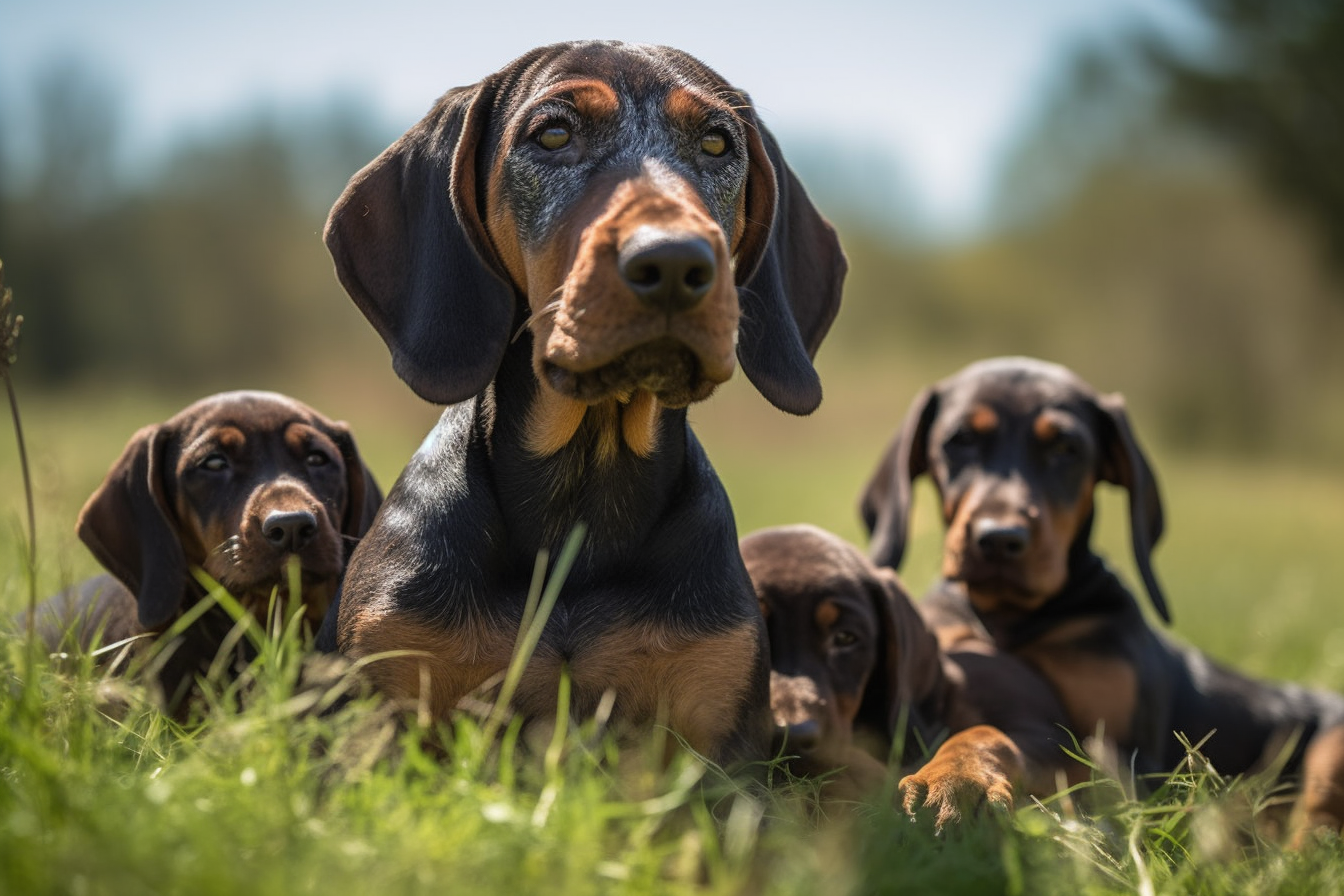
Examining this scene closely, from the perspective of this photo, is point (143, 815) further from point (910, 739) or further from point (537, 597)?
point (910, 739)

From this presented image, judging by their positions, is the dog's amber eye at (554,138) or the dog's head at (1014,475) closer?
the dog's amber eye at (554,138)

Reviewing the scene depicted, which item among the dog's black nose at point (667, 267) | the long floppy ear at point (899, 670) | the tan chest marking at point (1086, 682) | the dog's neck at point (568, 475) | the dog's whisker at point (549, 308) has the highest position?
the dog's black nose at point (667, 267)

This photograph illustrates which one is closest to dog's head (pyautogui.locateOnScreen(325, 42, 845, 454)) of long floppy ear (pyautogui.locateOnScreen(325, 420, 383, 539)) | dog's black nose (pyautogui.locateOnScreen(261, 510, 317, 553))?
dog's black nose (pyautogui.locateOnScreen(261, 510, 317, 553))

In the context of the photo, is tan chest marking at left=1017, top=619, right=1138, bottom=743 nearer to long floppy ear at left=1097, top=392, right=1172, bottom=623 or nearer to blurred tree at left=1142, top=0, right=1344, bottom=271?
long floppy ear at left=1097, top=392, right=1172, bottom=623

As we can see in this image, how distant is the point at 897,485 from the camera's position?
6207 millimetres

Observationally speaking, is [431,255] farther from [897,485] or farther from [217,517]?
[897,485]

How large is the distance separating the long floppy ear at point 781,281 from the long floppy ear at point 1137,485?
83.3 inches

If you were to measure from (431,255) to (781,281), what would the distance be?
42.8 inches

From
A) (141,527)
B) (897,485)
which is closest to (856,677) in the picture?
(897,485)

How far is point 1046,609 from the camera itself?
19.9 feet

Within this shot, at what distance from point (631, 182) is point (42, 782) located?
6.53ft

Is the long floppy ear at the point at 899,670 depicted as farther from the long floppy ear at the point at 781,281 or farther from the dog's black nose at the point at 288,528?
the dog's black nose at the point at 288,528

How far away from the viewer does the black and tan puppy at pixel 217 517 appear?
15.6 feet

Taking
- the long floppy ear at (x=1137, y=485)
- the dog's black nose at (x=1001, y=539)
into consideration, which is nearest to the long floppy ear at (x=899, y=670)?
the dog's black nose at (x=1001, y=539)
